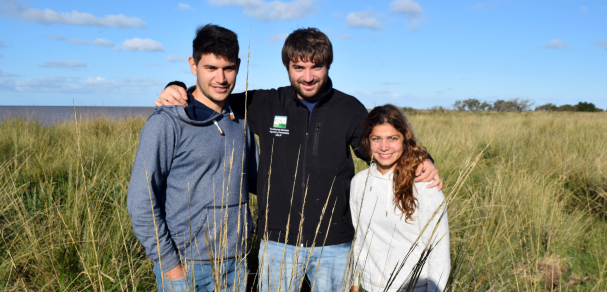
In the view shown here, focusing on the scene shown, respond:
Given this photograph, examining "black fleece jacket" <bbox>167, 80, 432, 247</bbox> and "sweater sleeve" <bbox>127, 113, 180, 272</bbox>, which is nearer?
"sweater sleeve" <bbox>127, 113, 180, 272</bbox>

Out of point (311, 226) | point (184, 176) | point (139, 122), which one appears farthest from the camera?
point (139, 122)

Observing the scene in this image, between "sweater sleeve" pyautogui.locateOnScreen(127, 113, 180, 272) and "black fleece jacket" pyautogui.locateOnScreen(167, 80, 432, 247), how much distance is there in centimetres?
57

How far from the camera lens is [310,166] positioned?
2.01 metres

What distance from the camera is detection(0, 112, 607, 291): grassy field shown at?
7.13 feet

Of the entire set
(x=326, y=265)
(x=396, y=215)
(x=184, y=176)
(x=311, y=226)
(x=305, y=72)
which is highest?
(x=305, y=72)

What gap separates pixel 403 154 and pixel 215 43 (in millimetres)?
1209

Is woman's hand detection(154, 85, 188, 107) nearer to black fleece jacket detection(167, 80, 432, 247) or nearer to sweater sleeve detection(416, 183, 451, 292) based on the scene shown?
black fleece jacket detection(167, 80, 432, 247)

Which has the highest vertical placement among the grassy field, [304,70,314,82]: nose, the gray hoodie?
[304,70,314,82]: nose

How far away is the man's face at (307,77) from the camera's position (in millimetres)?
2023

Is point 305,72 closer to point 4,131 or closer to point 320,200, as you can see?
point 320,200

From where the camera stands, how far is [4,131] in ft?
18.1

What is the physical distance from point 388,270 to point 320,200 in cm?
54

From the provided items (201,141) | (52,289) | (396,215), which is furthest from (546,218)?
(52,289)

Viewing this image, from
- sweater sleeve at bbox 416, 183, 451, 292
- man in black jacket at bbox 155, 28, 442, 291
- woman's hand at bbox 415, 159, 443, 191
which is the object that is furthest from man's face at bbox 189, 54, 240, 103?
sweater sleeve at bbox 416, 183, 451, 292
